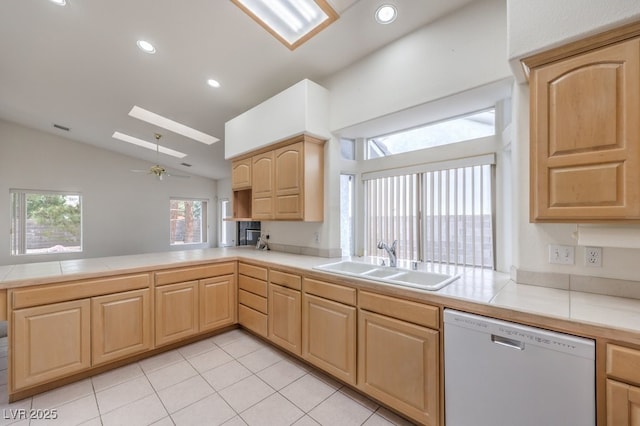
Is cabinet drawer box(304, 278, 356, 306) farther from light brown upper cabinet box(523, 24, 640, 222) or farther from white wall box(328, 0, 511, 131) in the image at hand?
white wall box(328, 0, 511, 131)

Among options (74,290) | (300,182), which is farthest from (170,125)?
(74,290)

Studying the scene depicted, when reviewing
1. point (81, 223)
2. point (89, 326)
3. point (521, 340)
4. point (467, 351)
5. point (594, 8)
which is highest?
point (594, 8)

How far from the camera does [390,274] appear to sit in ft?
7.19

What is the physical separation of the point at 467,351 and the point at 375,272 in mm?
955

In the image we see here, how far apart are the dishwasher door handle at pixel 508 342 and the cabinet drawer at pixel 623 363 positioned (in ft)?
0.92

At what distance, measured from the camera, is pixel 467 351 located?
53.4 inches

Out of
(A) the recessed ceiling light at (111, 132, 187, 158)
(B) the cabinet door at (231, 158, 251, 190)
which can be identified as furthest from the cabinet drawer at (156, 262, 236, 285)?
(A) the recessed ceiling light at (111, 132, 187, 158)

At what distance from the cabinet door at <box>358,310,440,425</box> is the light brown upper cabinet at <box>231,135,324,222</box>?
130 cm

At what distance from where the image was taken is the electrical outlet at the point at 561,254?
59.6 inches

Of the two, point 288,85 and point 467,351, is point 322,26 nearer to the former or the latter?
point 288,85

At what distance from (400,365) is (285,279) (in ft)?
3.88

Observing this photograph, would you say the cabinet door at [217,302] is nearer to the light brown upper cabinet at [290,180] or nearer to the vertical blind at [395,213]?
the light brown upper cabinet at [290,180]

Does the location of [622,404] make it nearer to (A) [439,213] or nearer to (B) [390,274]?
(B) [390,274]

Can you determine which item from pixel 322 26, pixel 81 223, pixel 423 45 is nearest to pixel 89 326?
pixel 322 26
